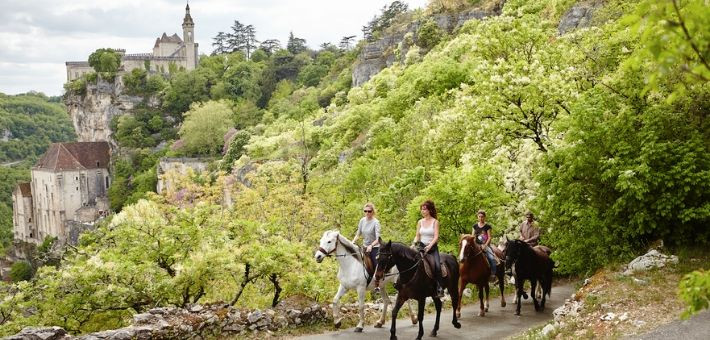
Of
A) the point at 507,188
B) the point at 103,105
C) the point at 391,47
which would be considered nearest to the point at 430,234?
the point at 507,188

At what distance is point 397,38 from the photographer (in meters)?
74.4

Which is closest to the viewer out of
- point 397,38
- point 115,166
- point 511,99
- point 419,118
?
point 511,99

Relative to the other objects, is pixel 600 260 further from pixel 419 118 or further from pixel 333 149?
pixel 333 149

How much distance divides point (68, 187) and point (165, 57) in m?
43.0

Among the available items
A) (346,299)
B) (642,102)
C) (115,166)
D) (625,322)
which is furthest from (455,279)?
(115,166)

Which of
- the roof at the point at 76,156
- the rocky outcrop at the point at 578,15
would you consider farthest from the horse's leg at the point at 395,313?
the roof at the point at 76,156

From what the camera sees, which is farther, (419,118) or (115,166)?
(115,166)

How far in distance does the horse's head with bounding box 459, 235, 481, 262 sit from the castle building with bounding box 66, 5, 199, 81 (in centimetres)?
12172

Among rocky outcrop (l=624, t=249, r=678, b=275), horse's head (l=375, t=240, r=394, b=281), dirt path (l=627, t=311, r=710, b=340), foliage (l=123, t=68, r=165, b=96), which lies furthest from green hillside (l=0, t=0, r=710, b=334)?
foliage (l=123, t=68, r=165, b=96)

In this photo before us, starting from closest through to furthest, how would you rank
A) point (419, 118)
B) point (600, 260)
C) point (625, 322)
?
point (625, 322), point (600, 260), point (419, 118)

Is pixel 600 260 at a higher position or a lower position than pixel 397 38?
lower

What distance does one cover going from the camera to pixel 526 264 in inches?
563

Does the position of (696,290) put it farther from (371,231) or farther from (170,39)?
(170,39)

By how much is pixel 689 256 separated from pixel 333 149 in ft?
118
